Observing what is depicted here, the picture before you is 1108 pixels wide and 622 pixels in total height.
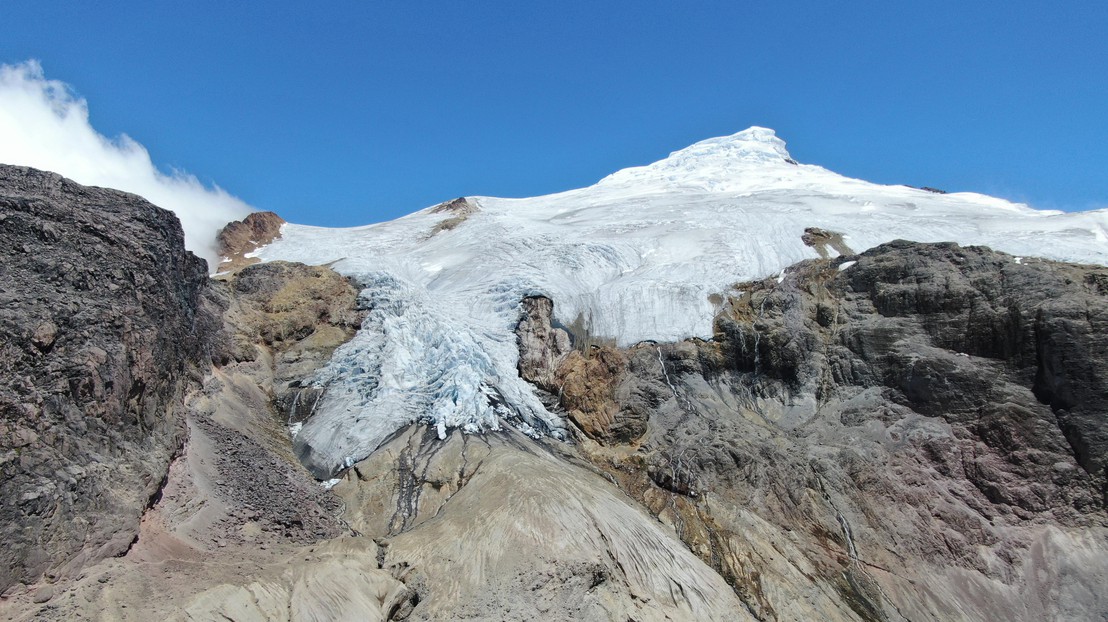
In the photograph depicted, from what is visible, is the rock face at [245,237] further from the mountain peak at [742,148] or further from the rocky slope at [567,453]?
the mountain peak at [742,148]

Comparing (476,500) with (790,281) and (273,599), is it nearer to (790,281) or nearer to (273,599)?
(273,599)

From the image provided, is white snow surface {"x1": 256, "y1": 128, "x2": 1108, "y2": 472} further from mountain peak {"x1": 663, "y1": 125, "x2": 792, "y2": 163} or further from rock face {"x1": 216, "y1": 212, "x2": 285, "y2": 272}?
mountain peak {"x1": 663, "y1": 125, "x2": 792, "y2": 163}

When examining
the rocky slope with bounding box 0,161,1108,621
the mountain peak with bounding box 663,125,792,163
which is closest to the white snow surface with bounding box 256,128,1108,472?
the rocky slope with bounding box 0,161,1108,621

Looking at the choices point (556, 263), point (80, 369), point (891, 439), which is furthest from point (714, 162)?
point (80, 369)

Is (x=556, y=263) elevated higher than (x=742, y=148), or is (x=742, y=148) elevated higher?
(x=742, y=148)

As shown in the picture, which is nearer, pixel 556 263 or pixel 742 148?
pixel 556 263

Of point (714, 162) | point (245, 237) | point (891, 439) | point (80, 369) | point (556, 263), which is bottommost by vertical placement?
point (891, 439)

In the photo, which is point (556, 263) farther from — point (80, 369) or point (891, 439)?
point (80, 369)
